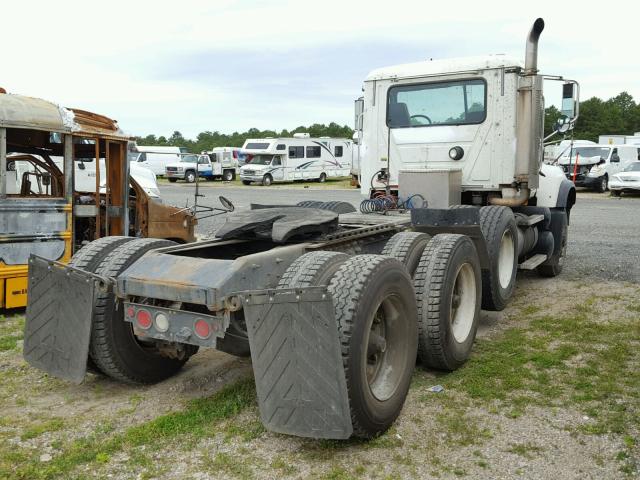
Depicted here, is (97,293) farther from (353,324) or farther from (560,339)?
(560,339)

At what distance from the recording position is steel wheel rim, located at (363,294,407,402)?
13.1 ft

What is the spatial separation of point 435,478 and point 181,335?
5.36 feet

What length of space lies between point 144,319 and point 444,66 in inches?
198

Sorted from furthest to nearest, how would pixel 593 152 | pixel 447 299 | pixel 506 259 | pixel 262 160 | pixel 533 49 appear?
pixel 262 160
pixel 593 152
pixel 533 49
pixel 506 259
pixel 447 299

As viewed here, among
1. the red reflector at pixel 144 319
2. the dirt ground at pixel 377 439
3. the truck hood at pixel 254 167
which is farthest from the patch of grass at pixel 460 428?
the truck hood at pixel 254 167

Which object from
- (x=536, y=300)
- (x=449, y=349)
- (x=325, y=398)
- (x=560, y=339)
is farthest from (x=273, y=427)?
(x=536, y=300)

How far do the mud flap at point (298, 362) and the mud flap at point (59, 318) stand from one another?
1188 millimetres

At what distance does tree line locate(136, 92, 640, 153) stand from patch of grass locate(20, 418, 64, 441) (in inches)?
2280

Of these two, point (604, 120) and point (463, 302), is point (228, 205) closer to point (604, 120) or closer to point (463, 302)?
point (463, 302)

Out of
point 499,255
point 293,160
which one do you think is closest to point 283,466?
point 499,255

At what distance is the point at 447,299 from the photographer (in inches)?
189

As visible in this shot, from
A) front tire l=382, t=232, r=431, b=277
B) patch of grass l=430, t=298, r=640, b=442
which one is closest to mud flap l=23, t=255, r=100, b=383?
front tire l=382, t=232, r=431, b=277

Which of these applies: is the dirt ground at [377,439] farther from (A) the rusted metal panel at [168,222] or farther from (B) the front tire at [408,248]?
(A) the rusted metal panel at [168,222]

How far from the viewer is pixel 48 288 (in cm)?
411
